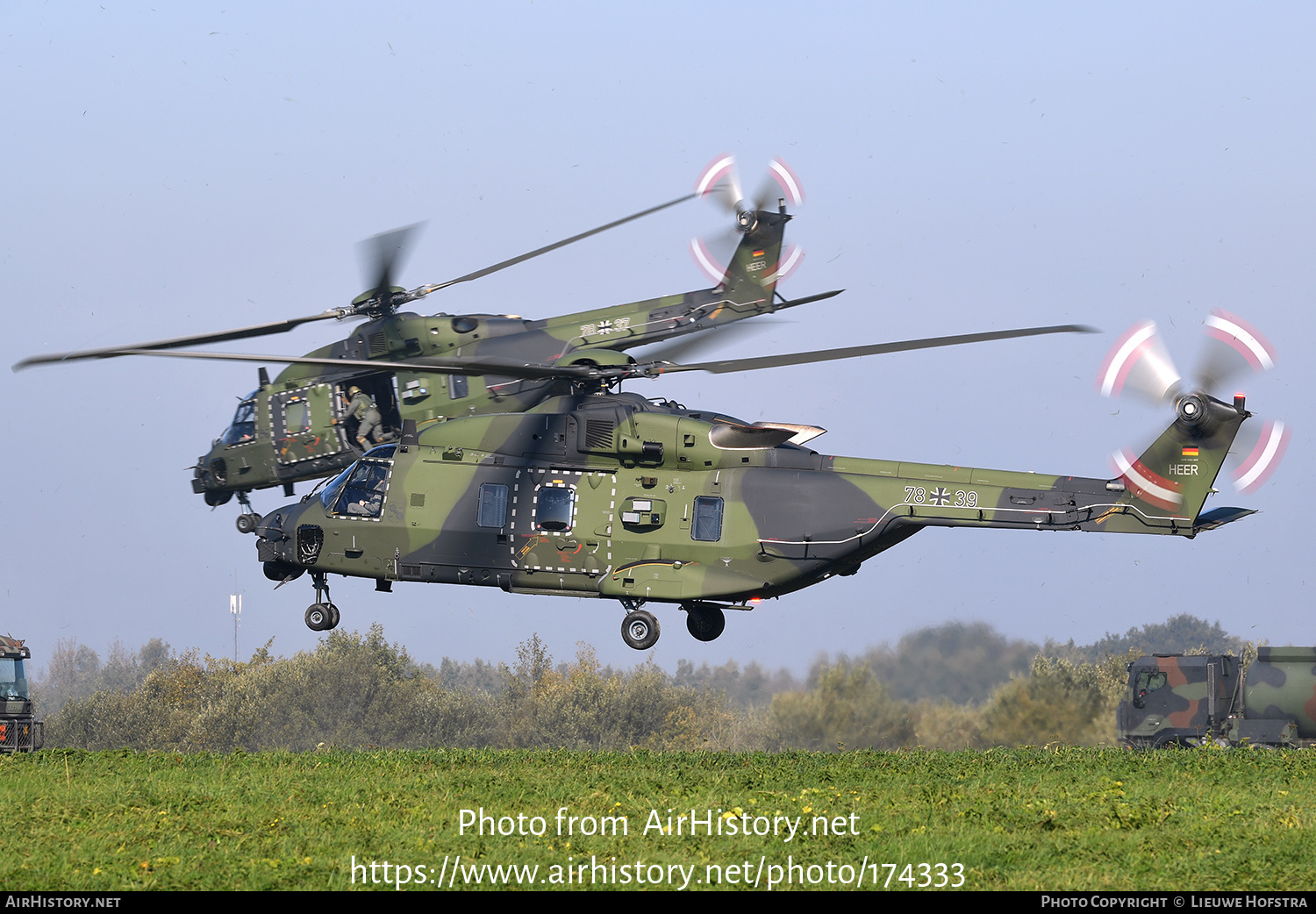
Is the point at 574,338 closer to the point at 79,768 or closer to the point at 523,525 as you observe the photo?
the point at 523,525

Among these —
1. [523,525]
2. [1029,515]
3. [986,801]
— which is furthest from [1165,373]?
[523,525]

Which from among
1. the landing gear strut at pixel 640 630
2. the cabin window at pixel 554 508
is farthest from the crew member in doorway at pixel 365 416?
the landing gear strut at pixel 640 630

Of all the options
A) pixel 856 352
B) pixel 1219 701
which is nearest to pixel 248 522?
pixel 856 352

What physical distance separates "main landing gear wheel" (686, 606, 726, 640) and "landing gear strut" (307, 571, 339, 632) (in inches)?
228

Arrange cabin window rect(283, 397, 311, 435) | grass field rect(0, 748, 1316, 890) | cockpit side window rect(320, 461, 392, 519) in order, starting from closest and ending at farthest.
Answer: grass field rect(0, 748, 1316, 890) → cockpit side window rect(320, 461, 392, 519) → cabin window rect(283, 397, 311, 435)

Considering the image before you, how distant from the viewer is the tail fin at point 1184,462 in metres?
20.4

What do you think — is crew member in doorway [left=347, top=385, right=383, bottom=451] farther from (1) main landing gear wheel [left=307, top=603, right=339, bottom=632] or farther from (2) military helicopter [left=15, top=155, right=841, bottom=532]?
(1) main landing gear wheel [left=307, top=603, right=339, bottom=632]

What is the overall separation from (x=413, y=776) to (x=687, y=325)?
36.5 ft

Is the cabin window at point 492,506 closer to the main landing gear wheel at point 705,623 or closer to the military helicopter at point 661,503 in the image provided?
the military helicopter at point 661,503

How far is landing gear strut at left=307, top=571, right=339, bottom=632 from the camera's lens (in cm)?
2238

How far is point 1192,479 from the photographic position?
20.6 metres

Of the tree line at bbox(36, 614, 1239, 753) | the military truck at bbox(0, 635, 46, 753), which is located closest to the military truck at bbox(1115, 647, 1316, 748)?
the tree line at bbox(36, 614, 1239, 753)

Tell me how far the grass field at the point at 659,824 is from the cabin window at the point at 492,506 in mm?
3824

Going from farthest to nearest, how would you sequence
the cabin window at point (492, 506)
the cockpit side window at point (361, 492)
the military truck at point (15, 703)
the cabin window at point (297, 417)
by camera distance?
the cabin window at point (297, 417)
the military truck at point (15, 703)
the cockpit side window at point (361, 492)
the cabin window at point (492, 506)
